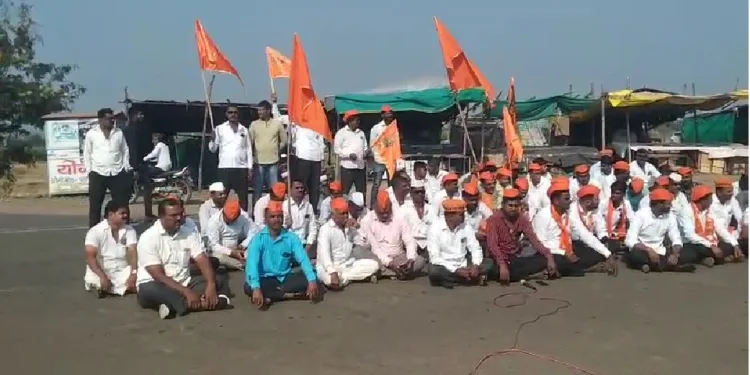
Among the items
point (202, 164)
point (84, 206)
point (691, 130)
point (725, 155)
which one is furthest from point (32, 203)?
point (691, 130)

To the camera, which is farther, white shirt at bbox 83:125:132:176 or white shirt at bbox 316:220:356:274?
white shirt at bbox 83:125:132:176

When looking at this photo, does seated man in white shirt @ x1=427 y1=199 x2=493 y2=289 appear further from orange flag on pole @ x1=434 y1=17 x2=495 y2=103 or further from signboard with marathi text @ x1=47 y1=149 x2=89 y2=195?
signboard with marathi text @ x1=47 y1=149 x2=89 y2=195

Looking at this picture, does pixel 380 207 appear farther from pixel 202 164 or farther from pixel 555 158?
pixel 202 164

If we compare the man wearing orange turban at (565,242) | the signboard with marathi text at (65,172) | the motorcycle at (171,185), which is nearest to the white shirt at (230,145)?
the man wearing orange turban at (565,242)

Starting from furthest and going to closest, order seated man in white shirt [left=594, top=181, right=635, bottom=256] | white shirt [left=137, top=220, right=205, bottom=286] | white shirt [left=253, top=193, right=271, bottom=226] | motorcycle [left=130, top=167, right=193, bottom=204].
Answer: motorcycle [left=130, top=167, right=193, bottom=204]
seated man in white shirt [left=594, top=181, right=635, bottom=256]
white shirt [left=253, top=193, right=271, bottom=226]
white shirt [left=137, top=220, right=205, bottom=286]

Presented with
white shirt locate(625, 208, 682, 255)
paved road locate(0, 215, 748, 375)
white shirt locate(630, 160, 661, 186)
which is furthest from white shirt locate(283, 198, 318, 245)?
white shirt locate(630, 160, 661, 186)

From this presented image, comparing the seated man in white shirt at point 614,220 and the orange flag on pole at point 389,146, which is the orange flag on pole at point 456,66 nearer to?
the orange flag on pole at point 389,146

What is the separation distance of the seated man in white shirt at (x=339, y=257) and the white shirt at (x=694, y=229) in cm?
346

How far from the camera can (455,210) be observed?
7199 mm

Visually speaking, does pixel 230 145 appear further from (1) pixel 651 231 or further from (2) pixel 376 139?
(1) pixel 651 231

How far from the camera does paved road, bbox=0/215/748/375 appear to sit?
187 inches

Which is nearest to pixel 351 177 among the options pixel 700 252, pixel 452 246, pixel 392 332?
pixel 452 246

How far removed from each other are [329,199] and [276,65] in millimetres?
2582

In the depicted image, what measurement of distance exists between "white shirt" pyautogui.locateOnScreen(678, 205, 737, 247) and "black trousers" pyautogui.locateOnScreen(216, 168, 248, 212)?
5218 millimetres
